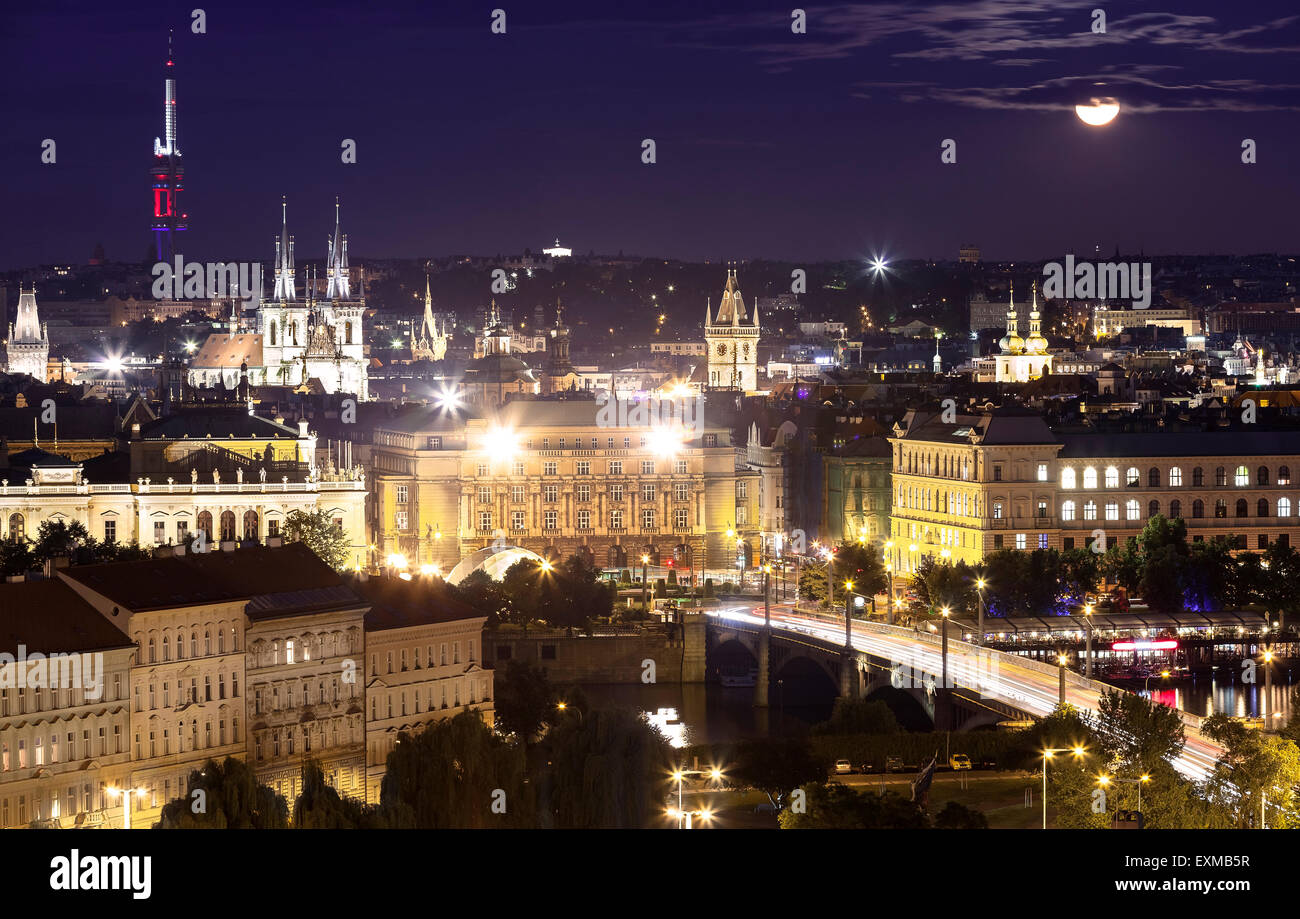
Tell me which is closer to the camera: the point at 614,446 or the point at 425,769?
the point at 425,769

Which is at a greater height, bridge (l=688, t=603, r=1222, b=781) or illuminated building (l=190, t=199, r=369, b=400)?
illuminated building (l=190, t=199, r=369, b=400)

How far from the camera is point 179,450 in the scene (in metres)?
78.4

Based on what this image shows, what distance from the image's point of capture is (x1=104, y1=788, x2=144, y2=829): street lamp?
1612 inches

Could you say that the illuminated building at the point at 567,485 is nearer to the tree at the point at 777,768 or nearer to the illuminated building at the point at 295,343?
the tree at the point at 777,768

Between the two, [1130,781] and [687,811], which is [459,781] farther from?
[1130,781]

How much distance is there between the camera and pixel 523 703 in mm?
53812

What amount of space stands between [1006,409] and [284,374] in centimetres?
6423

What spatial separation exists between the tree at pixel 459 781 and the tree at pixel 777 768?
5.15m

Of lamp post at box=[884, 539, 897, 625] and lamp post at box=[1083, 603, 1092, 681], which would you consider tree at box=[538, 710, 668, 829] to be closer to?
lamp post at box=[1083, 603, 1092, 681]

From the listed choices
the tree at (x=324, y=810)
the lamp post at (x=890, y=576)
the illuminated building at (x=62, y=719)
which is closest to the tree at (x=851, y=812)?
the tree at (x=324, y=810)

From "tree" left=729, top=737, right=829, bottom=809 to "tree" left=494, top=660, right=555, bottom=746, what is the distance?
4878 mm

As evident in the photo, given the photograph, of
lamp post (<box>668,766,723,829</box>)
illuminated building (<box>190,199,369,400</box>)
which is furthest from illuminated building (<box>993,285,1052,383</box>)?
lamp post (<box>668,766,723,829</box>)
